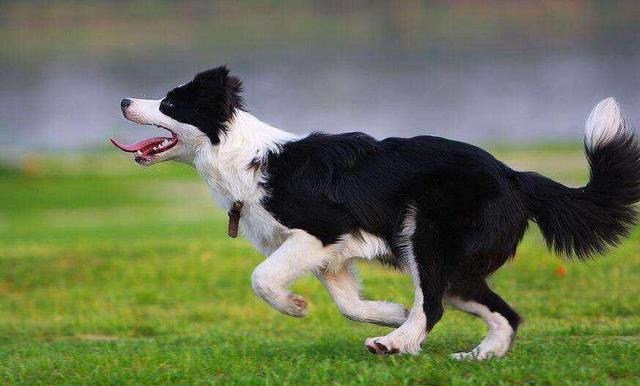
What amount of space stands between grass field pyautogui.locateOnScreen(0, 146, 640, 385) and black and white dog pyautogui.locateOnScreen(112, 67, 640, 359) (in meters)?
0.37

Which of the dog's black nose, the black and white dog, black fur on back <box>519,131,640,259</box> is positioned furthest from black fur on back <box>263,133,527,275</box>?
the dog's black nose

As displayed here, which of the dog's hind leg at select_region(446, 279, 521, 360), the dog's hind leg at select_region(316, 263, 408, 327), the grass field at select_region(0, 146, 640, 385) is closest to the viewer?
the grass field at select_region(0, 146, 640, 385)

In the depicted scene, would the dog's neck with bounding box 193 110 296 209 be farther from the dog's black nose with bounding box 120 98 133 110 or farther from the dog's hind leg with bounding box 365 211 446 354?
the dog's hind leg with bounding box 365 211 446 354

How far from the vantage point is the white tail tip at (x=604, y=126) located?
5.95 meters

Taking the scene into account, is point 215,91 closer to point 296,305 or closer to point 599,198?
point 296,305

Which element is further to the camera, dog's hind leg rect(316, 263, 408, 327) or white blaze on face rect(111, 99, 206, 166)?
white blaze on face rect(111, 99, 206, 166)

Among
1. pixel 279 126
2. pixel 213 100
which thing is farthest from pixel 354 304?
pixel 279 126

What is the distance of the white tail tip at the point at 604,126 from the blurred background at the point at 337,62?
19686mm

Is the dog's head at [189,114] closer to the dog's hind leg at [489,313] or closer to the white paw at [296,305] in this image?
the white paw at [296,305]

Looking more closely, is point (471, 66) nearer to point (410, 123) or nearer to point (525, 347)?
point (410, 123)

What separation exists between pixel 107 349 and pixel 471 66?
28065mm

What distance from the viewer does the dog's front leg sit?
5938 mm

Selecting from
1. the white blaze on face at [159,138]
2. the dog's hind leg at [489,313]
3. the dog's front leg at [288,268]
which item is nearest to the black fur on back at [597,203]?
the dog's hind leg at [489,313]

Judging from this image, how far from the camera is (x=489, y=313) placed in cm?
596
